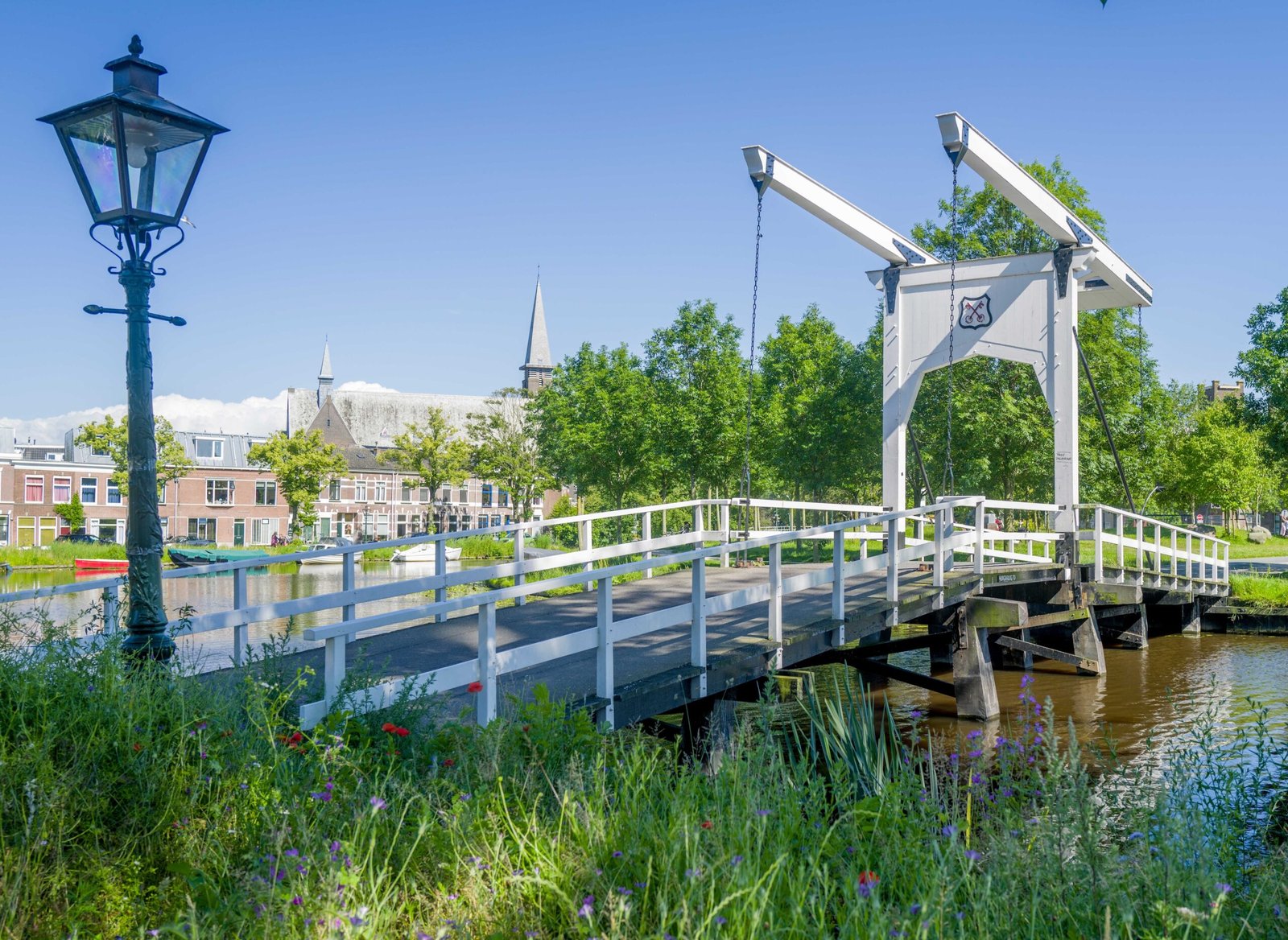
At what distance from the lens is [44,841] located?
10.6 feet

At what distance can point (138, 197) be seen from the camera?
5.49 metres

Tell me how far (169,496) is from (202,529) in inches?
99.1

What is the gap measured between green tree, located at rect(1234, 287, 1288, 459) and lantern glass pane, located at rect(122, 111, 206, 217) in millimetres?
26442

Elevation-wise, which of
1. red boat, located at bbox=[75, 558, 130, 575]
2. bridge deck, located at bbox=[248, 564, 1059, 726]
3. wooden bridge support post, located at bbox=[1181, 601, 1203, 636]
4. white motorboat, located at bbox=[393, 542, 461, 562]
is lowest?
white motorboat, located at bbox=[393, 542, 461, 562]

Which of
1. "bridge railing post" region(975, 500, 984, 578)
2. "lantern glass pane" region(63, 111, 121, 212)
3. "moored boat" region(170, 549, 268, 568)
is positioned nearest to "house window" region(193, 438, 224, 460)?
"moored boat" region(170, 549, 268, 568)

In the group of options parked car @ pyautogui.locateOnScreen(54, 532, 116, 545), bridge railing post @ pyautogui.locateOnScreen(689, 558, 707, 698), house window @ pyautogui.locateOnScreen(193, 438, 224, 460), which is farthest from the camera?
house window @ pyautogui.locateOnScreen(193, 438, 224, 460)

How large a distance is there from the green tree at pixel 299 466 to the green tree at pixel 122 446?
3501mm

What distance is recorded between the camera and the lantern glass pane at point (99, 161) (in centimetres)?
544

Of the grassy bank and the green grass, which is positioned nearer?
the grassy bank

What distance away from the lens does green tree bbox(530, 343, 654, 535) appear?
35469 mm

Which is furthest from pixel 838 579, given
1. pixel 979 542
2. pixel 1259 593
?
pixel 1259 593

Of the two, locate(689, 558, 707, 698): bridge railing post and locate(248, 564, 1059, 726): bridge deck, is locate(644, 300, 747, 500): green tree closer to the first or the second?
locate(248, 564, 1059, 726): bridge deck

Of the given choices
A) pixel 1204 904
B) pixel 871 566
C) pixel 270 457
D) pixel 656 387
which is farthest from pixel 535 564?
pixel 270 457

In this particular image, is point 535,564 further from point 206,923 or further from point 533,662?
point 206,923
